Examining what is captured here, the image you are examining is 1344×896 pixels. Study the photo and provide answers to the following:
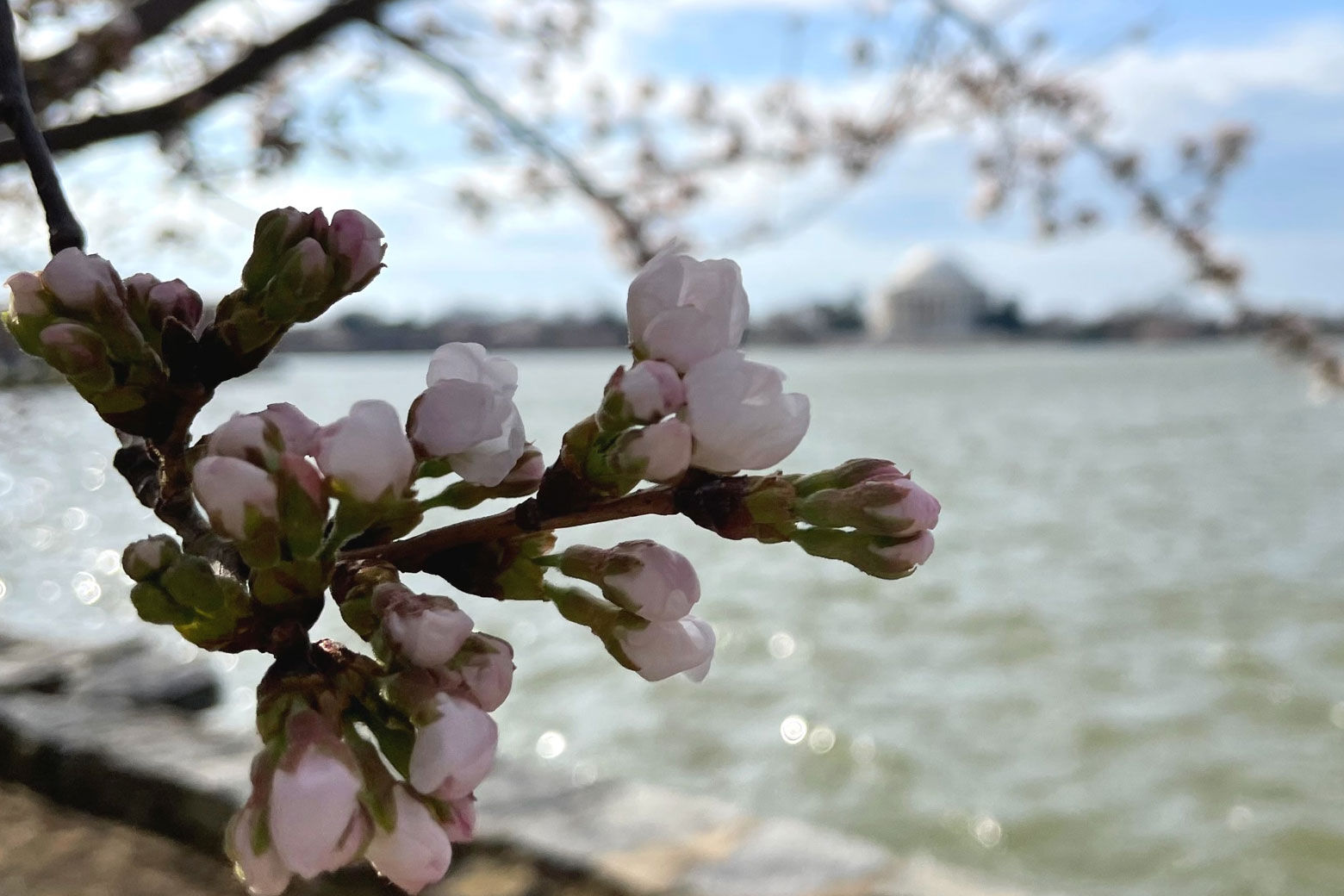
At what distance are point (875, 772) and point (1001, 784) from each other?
0.66 m

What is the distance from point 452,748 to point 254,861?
95 millimetres

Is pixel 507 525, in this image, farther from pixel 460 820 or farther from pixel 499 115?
pixel 499 115

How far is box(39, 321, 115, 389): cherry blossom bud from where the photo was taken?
0.53 meters

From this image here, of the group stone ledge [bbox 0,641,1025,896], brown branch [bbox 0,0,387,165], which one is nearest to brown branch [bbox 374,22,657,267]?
brown branch [bbox 0,0,387,165]

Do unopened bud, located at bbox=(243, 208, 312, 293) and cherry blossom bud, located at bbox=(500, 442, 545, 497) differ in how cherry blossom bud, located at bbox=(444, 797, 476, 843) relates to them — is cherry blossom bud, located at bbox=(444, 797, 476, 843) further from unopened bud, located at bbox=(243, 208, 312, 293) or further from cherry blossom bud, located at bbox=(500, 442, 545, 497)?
unopened bud, located at bbox=(243, 208, 312, 293)

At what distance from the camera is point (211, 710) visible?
224 inches

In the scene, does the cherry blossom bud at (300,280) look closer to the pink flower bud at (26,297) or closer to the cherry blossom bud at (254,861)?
the pink flower bud at (26,297)

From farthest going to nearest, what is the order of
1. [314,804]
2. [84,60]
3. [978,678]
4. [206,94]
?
[978,678]
[206,94]
[84,60]
[314,804]

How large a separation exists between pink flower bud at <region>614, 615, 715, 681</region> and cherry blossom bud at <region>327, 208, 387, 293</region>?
215 mm

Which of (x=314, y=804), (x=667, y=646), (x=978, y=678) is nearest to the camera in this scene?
(x=314, y=804)

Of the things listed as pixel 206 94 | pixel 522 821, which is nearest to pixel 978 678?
pixel 522 821

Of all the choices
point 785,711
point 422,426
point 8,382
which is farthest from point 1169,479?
point 422,426

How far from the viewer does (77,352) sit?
0.53 m

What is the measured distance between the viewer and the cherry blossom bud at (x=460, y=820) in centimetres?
52
